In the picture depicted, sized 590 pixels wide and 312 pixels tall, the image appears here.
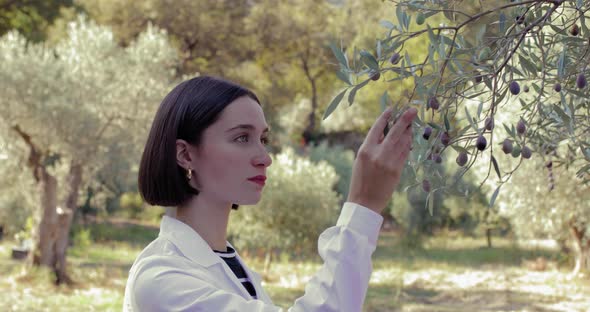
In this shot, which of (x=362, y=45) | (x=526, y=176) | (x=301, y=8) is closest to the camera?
(x=526, y=176)

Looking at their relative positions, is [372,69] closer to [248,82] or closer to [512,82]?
[512,82]

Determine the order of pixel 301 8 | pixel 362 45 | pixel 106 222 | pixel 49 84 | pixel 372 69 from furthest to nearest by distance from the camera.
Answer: pixel 301 8, pixel 362 45, pixel 106 222, pixel 49 84, pixel 372 69

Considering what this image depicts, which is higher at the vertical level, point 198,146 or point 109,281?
point 198,146

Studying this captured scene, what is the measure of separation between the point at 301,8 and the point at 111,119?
23932 millimetres

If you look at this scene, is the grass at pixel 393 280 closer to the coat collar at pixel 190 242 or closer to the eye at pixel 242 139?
the coat collar at pixel 190 242

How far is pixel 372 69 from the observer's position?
2.22m

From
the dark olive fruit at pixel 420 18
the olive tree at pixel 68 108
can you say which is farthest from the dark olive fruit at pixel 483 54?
the olive tree at pixel 68 108

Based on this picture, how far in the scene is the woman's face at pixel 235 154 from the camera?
2059 millimetres

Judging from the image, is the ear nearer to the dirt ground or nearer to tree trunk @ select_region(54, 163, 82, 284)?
the dirt ground

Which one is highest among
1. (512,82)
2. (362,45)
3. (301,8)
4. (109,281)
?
(301,8)

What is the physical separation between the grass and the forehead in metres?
14.3

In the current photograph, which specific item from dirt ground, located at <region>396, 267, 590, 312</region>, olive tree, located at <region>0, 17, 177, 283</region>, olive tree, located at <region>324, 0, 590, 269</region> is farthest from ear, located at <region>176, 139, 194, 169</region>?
dirt ground, located at <region>396, 267, 590, 312</region>

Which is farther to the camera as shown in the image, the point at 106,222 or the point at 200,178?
the point at 106,222

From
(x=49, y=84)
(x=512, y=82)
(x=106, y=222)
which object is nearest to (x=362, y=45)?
(x=106, y=222)
